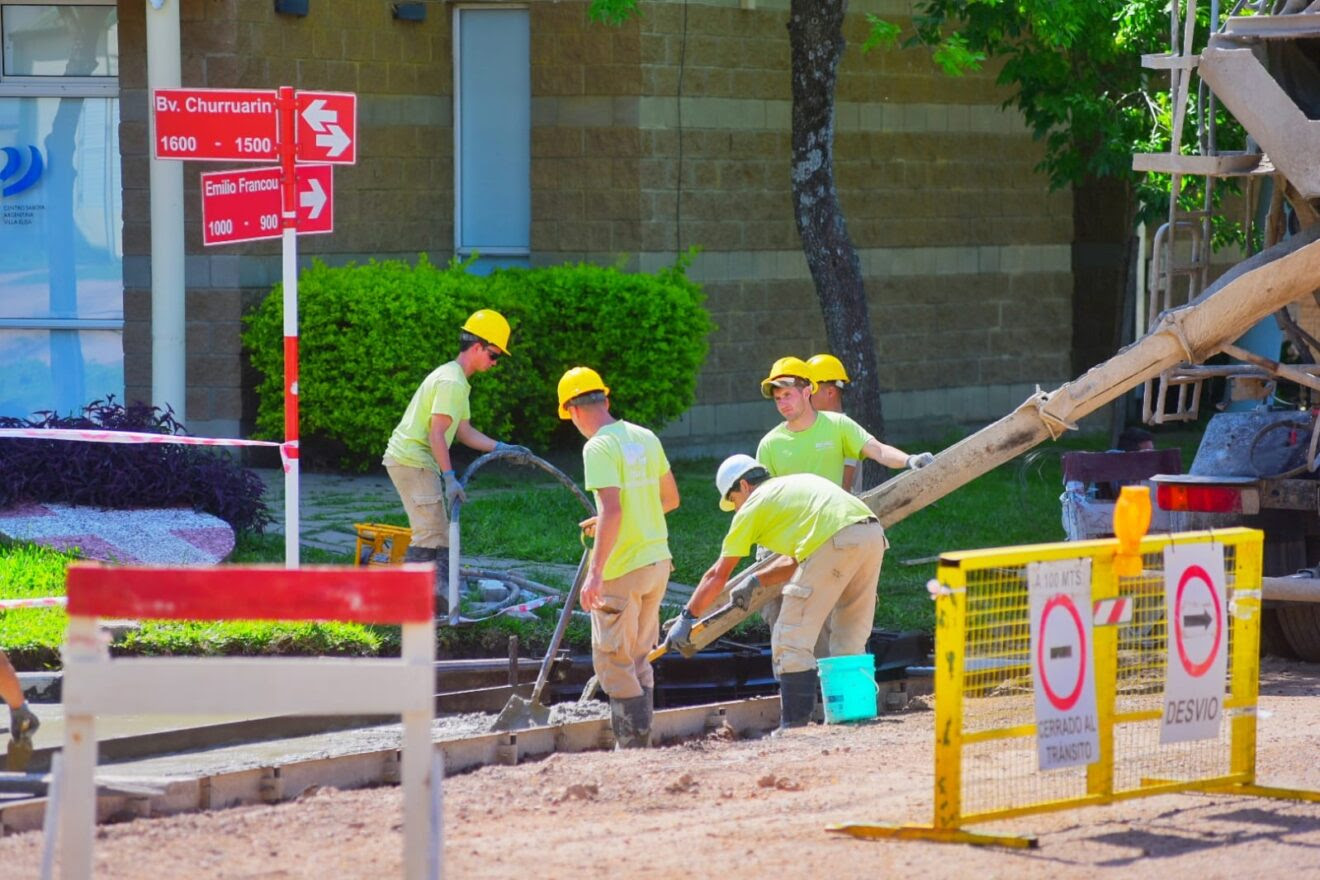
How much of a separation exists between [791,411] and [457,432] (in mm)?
2013

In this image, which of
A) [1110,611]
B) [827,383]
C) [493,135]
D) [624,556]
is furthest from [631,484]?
[493,135]

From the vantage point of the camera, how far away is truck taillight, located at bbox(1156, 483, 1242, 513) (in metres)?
10.1

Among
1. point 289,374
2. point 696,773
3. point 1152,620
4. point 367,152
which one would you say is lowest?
point 696,773

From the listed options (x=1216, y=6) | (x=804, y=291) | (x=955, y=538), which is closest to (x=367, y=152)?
(x=804, y=291)

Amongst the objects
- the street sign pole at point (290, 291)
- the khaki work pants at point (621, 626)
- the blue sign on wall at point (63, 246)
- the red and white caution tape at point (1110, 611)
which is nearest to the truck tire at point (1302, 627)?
the khaki work pants at point (621, 626)

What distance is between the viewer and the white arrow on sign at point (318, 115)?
34.9 feet

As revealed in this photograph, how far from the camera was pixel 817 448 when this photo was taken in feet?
33.7

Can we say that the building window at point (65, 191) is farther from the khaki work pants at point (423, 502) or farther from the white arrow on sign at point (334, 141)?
the white arrow on sign at point (334, 141)

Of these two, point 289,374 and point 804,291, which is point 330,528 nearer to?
point 289,374

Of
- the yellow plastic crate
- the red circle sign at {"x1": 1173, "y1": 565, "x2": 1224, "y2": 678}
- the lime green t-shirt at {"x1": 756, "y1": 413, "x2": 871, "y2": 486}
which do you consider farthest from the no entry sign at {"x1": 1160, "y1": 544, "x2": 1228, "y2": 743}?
the yellow plastic crate

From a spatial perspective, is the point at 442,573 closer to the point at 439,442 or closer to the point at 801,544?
the point at 439,442

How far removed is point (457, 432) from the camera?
11156 millimetres

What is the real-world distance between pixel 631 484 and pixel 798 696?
133 centimetres

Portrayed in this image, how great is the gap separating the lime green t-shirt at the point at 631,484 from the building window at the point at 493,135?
346 inches
